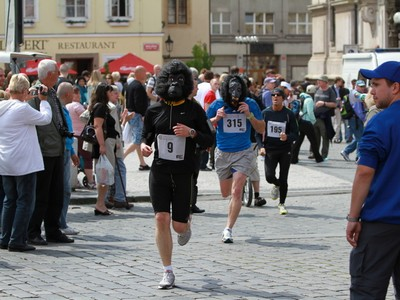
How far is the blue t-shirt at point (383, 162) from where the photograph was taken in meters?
6.91

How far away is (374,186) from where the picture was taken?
7.00m

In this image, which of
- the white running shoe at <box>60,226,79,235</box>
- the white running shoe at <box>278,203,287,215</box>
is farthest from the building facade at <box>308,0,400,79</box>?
the white running shoe at <box>60,226,79,235</box>

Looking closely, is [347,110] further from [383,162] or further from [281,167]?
[383,162]

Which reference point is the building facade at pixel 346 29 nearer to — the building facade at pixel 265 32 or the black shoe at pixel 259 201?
the building facade at pixel 265 32

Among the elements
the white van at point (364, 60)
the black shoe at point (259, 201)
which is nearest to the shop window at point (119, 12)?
the white van at point (364, 60)

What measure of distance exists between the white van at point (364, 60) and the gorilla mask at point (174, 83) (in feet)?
62.3

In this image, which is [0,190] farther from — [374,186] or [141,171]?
[141,171]

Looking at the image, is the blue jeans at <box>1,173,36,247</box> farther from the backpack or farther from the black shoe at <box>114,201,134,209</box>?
the backpack

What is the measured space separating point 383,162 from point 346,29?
48.3 meters

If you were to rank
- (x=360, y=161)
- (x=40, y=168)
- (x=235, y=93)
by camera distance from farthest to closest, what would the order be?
1. (x=235, y=93)
2. (x=40, y=168)
3. (x=360, y=161)

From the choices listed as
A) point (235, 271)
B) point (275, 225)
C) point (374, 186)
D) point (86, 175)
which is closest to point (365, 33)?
point (86, 175)

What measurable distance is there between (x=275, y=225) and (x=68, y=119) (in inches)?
122

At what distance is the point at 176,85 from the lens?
1020cm

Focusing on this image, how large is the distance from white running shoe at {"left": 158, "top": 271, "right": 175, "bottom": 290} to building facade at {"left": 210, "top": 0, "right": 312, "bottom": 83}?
232 feet
